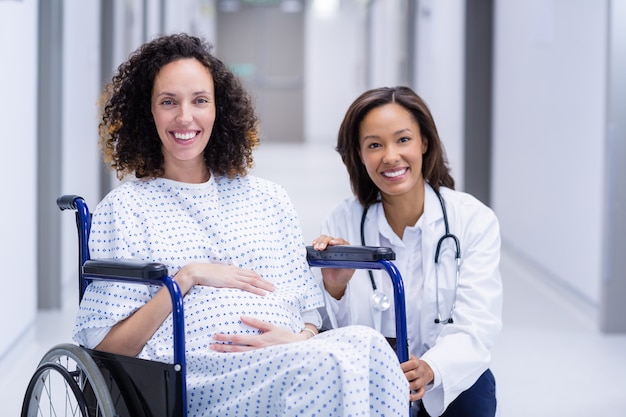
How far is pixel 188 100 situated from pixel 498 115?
186 inches

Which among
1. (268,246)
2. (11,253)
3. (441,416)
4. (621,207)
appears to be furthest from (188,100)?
(621,207)

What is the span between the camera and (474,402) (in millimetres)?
2271

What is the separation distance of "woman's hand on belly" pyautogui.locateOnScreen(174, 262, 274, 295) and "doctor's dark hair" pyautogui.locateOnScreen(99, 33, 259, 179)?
0.30m

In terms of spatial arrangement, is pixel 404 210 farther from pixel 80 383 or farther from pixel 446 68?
pixel 446 68

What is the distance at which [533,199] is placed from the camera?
18.3 ft

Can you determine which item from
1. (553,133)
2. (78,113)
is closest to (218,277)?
(78,113)

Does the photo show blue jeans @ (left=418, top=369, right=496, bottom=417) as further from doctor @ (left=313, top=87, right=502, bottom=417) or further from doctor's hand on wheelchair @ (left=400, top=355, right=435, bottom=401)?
doctor's hand on wheelchair @ (left=400, top=355, right=435, bottom=401)

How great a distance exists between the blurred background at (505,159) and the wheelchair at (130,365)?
62 centimetres

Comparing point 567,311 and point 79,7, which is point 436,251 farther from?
point 79,7

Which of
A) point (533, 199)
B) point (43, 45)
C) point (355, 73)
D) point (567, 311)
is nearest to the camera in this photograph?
point (43, 45)

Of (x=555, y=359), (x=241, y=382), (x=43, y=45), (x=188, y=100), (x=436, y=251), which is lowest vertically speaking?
(x=555, y=359)

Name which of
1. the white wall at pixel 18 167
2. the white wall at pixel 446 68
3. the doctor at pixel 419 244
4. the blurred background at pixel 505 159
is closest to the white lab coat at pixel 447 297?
the doctor at pixel 419 244

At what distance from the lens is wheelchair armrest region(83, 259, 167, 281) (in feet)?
5.68

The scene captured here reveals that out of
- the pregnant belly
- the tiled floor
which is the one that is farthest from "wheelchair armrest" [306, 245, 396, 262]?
the tiled floor
